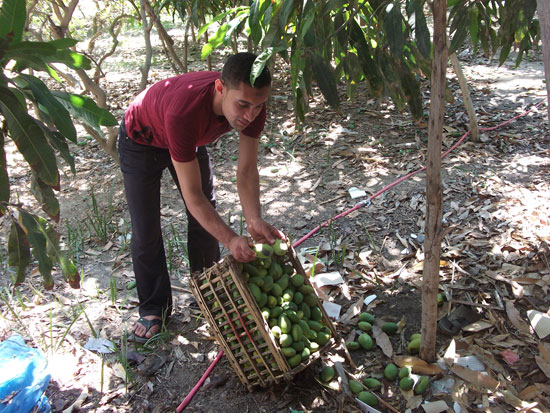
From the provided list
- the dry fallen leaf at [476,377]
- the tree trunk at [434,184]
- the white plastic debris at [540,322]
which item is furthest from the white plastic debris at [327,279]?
the white plastic debris at [540,322]

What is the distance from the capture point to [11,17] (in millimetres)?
1521

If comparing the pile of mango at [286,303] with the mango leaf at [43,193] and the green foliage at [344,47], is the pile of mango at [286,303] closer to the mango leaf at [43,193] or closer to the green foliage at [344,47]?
the green foliage at [344,47]

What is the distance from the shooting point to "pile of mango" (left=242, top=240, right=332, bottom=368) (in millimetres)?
1996

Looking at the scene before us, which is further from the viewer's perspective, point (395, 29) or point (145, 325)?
point (145, 325)

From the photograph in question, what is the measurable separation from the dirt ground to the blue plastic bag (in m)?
0.24

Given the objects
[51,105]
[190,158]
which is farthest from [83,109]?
[190,158]

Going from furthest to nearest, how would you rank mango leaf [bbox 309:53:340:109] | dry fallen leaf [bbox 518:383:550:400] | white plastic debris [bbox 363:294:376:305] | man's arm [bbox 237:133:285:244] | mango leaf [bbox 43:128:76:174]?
white plastic debris [bbox 363:294:376:305] < man's arm [bbox 237:133:285:244] < dry fallen leaf [bbox 518:383:550:400] < mango leaf [bbox 43:128:76:174] < mango leaf [bbox 309:53:340:109]

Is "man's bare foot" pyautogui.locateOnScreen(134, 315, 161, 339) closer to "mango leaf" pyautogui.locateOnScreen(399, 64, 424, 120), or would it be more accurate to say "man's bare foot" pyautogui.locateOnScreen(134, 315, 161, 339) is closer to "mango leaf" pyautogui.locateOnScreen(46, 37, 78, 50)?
"mango leaf" pyautogui.locateOnScreen(46, 37, 78, 50)

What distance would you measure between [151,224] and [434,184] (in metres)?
1.43

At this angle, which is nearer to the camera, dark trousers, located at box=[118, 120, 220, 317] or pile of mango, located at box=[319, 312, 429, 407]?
pile of mango, located at box=[319, 312, 429, 407]

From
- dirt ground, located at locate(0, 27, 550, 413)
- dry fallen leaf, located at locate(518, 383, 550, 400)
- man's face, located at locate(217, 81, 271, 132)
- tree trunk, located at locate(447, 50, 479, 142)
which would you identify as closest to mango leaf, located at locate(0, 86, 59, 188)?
man's face, located at locate(217, 81, 271, 132)

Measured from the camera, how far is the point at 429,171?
6.20 ft

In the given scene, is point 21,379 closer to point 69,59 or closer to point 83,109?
point 83,109

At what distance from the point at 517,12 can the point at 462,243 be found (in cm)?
163
